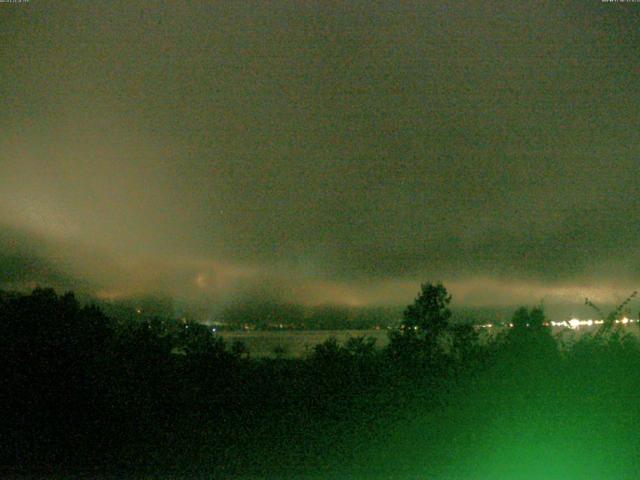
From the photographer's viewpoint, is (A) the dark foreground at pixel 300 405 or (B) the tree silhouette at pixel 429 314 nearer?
(A) the dark foreground at pixel 300 405

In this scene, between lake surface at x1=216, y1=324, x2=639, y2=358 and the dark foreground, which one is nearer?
the dark foreground

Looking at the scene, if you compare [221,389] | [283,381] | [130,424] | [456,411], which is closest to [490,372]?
[456,411]

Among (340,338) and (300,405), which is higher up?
(340,338)

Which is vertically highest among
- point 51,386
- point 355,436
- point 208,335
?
point 208,335

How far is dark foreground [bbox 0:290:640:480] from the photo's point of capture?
371 inches

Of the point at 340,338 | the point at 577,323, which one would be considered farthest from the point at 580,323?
the point at 340,338

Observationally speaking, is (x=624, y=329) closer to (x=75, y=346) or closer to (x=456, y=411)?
(x=456, y=411)

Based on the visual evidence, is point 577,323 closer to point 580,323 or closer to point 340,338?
point 580,323

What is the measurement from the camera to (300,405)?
39.7ft

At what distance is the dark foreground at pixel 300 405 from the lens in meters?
9.43

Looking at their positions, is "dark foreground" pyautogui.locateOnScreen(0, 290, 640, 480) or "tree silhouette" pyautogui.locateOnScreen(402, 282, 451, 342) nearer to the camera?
"dark foreground" pyautogui.locateOnScreen(0, 290, 640, 480)

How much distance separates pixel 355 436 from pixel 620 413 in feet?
13.6

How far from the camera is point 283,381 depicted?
41.3 feet

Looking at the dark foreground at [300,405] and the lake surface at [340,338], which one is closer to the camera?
the dark foreground at [300,405]
